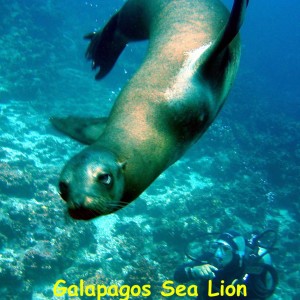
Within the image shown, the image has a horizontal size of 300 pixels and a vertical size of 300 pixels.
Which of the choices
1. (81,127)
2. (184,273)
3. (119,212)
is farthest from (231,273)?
(81,127)

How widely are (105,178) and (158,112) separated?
49cm

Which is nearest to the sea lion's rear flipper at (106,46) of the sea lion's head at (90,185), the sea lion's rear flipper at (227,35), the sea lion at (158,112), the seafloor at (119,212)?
the sea lion at (158,112)

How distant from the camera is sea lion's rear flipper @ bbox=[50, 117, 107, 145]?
61.6 inches

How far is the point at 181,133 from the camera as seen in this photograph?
59.6 inches

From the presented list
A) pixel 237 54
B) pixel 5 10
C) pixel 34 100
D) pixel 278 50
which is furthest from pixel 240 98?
pixel 278 50

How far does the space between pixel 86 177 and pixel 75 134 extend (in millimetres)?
577

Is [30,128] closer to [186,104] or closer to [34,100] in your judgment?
[34,100]

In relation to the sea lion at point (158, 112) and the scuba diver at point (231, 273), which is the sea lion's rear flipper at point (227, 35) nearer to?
the sea lion at point (158, 112)

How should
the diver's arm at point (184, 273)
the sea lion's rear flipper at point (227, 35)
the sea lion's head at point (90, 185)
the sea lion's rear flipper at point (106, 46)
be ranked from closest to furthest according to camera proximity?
the sea lion's head at point (90, 185), the sea lion's rear flipper at point (227, 35), the sea lion's rear flipper at point (106, 46), the diver's arm at point (184, 273)

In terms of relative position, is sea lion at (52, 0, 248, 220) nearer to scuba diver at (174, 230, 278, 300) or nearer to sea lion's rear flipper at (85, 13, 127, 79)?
sea lion's rear flipper at (85, 13, 127, 79)

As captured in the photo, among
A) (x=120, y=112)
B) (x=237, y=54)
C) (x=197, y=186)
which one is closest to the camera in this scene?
(x=120, y=112)

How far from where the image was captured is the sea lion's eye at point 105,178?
1062 millimetres

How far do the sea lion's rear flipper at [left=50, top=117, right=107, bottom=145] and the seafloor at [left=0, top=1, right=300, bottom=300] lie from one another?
0.45 metres

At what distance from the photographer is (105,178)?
1.08m
